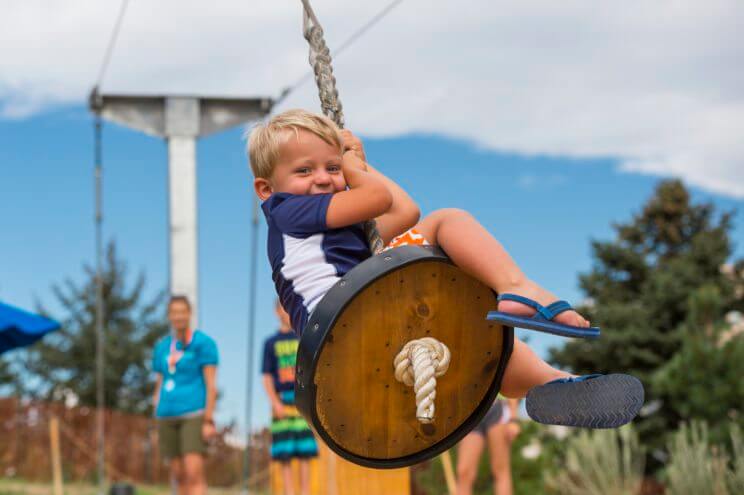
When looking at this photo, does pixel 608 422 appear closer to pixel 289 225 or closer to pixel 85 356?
pixel 289 225

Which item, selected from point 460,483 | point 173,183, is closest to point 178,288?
point 173,183

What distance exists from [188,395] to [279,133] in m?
4.35

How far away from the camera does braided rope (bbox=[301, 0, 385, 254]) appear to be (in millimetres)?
2730

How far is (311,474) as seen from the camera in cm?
802

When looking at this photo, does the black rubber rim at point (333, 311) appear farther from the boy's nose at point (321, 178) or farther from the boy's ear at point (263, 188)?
the boy's ear at point (263, 188)

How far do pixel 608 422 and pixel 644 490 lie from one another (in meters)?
9.07

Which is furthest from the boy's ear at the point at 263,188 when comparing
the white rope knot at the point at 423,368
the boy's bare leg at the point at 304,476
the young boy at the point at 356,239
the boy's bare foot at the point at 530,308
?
the boy's bare leg at the point at 304,476

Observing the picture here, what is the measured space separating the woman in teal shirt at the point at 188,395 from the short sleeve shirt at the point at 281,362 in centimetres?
97

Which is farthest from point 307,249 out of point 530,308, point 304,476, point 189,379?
point 304,476

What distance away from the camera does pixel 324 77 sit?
9.18 ft

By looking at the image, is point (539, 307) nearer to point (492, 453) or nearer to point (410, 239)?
point (410, 239)

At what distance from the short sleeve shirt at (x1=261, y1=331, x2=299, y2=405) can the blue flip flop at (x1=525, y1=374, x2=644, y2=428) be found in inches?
198

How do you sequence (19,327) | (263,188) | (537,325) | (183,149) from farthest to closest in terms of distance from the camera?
(183,149) < (19,327) < (263,188) < (537,325)

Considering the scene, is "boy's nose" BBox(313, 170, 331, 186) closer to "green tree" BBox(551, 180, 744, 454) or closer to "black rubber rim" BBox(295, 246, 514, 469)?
"black rubber rim" BBox(295, 246, 514, 469)
